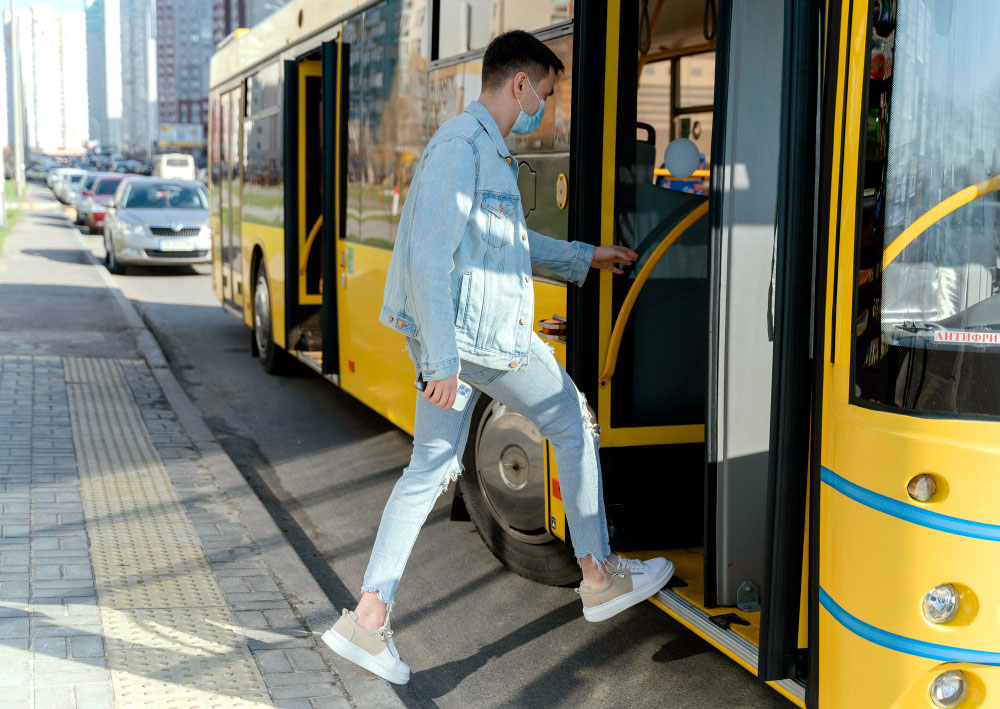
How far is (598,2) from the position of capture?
378 centimetres

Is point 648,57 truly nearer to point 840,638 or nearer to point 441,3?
point 441,3

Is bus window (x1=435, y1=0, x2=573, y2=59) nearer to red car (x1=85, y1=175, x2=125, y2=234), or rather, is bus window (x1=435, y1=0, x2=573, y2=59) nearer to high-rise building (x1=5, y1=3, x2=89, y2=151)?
red car (x1=85, y1=175, x2=125, y2=234)

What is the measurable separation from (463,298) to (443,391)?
30 cm

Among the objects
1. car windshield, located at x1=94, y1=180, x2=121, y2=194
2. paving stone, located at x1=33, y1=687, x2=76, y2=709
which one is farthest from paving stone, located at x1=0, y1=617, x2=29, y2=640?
car windshield, located at x1=94, y1=180, x2=121, y2=194

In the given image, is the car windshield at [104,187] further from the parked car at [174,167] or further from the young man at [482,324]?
the young man at [482,324]

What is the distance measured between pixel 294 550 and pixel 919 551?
10.8 feet

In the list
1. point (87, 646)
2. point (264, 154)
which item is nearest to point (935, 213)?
point (87, 646)

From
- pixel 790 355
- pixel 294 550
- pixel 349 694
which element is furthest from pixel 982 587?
pixel 294 550

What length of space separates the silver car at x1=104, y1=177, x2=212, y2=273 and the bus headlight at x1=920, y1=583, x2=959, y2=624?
1703cm

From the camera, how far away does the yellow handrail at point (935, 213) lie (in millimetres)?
2492

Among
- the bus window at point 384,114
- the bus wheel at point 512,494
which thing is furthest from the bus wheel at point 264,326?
the bus wheel at point 512,494

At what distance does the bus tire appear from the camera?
9594 millimetres

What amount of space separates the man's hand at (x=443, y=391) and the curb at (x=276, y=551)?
3.29ft

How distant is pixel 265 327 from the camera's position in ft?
32.3
